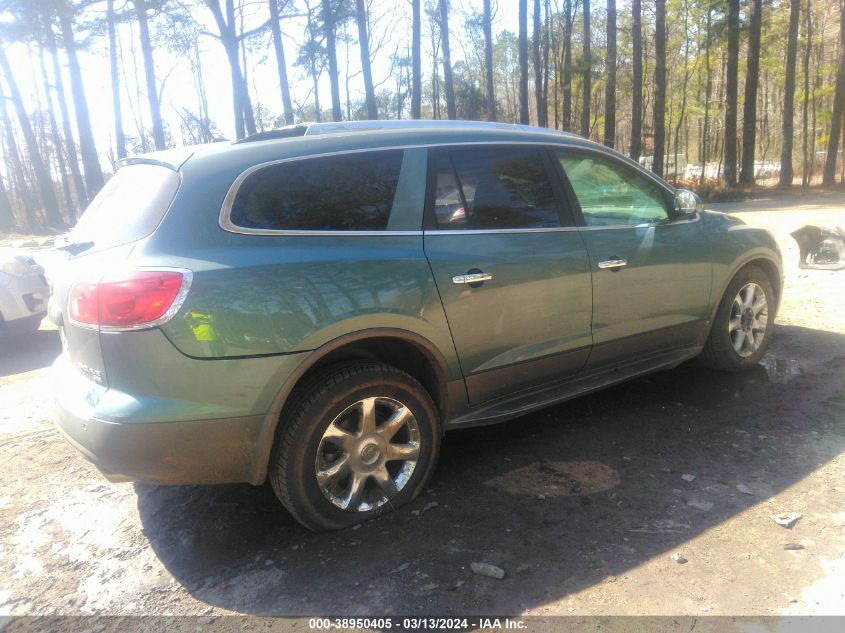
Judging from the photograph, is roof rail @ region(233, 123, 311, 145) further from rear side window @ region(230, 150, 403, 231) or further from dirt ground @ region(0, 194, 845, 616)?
dirt ground @ region(0, 194, 845, 616)

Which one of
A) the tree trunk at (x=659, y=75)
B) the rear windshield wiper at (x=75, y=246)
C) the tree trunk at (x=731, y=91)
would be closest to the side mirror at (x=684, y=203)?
the rear windshield wiper at (x=75, y=246)

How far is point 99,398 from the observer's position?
2.61 m

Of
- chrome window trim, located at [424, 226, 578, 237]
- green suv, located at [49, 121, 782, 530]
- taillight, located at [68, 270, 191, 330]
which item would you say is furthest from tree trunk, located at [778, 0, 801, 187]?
taillight, located at [68, 270, 191, 330]

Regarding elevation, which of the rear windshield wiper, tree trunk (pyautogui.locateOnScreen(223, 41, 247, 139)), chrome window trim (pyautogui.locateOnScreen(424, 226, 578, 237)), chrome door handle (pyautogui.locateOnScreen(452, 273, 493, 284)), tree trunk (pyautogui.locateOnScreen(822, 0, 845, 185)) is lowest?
chrome door handle (pyautogui.locateOnScreen(452, 273, 493, 284))

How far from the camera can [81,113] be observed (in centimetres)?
2400

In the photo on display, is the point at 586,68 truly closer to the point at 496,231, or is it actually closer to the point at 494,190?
the point at 494,190

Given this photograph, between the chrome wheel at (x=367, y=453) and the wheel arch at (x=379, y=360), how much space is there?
230 millimetres

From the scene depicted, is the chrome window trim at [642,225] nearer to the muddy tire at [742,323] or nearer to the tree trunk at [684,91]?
the muddy tire at [742,323]

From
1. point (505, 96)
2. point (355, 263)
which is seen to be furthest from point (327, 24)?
point (355, 263)

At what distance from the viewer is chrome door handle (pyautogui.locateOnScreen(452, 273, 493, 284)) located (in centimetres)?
309

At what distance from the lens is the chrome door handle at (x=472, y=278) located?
3.09 meters

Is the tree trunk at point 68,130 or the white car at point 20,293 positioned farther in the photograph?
the tree trunk at point 68,130

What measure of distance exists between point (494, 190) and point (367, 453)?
1555mm

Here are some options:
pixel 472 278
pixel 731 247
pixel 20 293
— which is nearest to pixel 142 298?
pixel 472 278
